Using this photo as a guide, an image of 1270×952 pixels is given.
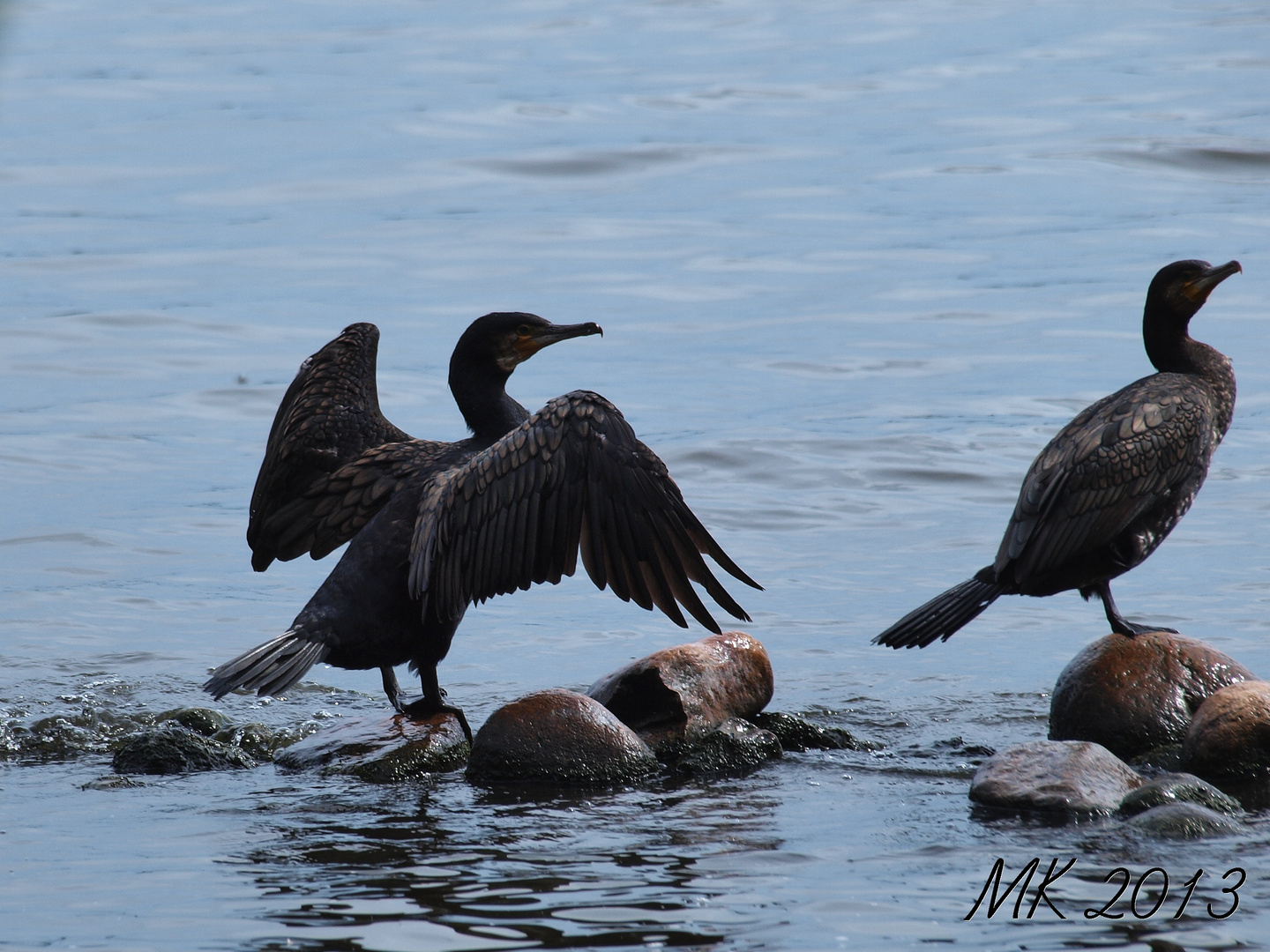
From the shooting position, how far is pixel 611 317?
1655 centimetres

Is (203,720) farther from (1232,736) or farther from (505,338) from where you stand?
(1232,736)

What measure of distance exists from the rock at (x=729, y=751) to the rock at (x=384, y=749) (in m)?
0.84

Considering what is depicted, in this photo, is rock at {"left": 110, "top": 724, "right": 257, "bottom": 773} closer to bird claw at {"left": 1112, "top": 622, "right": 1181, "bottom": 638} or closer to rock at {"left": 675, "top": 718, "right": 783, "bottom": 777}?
rock at {"left": 675, "top": 718, "right": 783, "bottom": 777}

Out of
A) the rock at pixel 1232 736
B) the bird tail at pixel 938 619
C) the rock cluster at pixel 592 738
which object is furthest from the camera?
the bird tail at pixel 938 619

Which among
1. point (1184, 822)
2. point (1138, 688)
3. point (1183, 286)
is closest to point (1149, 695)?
point (1138, 688)

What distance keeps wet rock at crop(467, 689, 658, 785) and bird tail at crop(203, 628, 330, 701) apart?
2.24 feet

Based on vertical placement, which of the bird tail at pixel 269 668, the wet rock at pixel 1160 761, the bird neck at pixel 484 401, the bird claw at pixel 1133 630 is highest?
the bird neck at pixel 484 401

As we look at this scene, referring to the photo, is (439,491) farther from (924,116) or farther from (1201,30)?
(1201,30)

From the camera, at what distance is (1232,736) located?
5.66 m

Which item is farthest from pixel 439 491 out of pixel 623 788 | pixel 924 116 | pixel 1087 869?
pixel 924 116

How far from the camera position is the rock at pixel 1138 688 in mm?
6035

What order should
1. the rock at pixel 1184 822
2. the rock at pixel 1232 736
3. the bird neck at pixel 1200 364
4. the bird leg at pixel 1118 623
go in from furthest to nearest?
the bird neck at pixel 1200 364 < the bird leg at pixel 1118 623 < the rock at pixel 1232 736 < the rock at pixel 1184 822

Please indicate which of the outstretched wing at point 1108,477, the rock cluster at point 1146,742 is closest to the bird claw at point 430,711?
the rock cluster at point 1146,742

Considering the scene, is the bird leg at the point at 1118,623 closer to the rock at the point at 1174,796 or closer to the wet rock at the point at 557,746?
the rock at the point at 1174,796
